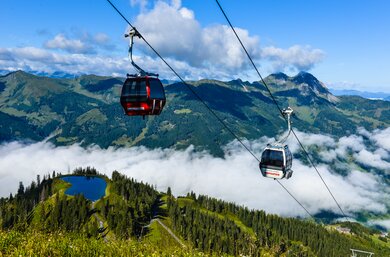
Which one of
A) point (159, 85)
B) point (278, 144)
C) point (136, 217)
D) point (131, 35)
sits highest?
point (131, 35)

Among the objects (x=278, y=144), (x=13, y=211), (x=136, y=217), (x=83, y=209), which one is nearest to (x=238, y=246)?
(x=136, y=217)

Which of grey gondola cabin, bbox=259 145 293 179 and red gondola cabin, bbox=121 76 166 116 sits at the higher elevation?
red gondola cabin, bbox=121 76 166 116

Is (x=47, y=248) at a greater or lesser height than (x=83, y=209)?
greater

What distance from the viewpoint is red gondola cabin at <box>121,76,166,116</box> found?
3003 centimetres

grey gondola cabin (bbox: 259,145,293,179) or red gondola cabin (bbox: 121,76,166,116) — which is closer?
red gondola cabin (bbox: 121,76,166,116)

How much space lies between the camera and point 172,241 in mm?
174875

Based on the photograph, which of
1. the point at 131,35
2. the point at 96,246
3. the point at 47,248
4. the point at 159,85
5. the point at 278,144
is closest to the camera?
the point at 47,248

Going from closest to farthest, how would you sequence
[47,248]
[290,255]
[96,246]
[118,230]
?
1. [47,248]
2. [96,246]
3. [118,230]
4. [290,255]

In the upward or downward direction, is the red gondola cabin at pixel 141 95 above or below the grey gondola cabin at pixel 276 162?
above

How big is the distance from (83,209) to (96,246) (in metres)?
167

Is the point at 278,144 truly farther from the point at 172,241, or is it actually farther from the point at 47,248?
the point at 172,241

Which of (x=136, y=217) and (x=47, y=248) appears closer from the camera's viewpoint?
(x=47, y=248)

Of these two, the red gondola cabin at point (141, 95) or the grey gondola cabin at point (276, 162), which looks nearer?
the red gondola cabin at point (141, 95)

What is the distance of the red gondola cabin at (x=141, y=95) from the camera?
30.0 metres
